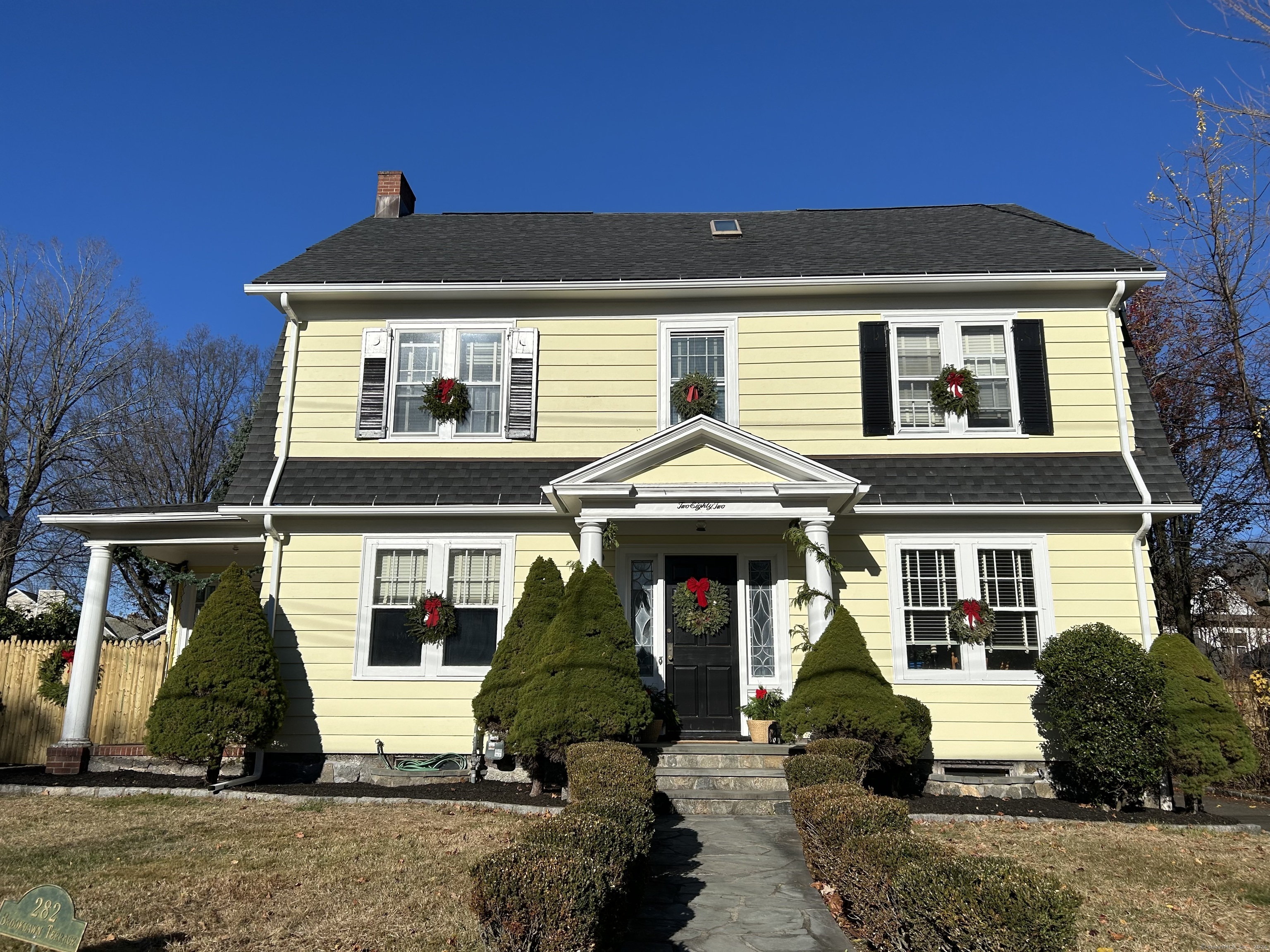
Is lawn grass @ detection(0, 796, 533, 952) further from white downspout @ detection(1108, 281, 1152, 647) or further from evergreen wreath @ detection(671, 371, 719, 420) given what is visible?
white downspout @ detection(1108, 281, 1152, 647)

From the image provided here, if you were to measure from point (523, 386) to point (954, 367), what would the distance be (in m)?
5.62

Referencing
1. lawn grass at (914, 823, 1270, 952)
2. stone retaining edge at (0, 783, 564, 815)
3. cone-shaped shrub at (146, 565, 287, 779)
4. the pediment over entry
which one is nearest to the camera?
lawn grass at (914, 823, 1270, 952)

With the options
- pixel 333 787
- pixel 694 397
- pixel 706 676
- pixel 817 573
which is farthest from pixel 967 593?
pixel 333 787

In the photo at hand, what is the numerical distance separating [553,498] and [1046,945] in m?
7.91

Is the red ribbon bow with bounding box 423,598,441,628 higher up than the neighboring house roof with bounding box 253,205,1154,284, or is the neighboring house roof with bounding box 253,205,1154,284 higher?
the neighboring house roof with bounding box 253,205,1154,284

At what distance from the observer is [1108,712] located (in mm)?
9305

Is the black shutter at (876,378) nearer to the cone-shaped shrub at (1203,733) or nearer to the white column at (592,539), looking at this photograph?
the white column at (592,539)

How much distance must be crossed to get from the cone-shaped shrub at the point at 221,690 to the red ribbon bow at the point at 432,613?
5.79ft

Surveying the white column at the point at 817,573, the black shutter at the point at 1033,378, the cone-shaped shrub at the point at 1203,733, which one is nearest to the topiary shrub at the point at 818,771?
the white column at the point at 817,573

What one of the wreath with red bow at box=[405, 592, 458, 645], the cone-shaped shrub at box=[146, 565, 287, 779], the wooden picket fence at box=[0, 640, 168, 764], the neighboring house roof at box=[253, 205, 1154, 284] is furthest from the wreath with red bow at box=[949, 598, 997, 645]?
the wooden picket fence at box=[0, 640, 168, 764]

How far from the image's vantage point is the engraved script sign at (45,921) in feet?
12.1

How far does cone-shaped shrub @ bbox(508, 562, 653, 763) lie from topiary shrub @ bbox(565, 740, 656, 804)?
72 centimetres

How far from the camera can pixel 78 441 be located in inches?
949

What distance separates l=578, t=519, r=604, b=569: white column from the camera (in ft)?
33.9
